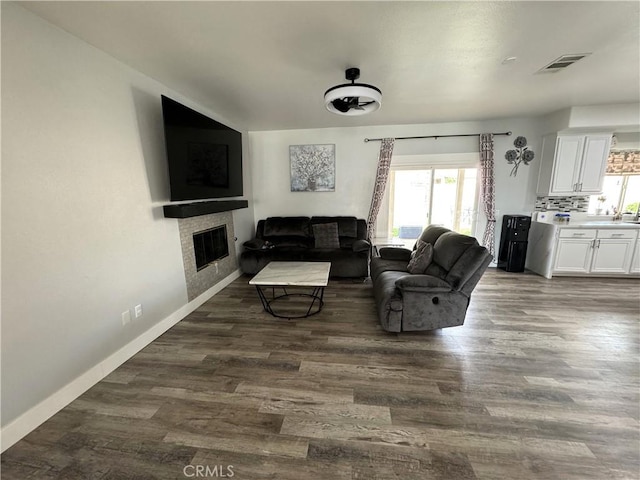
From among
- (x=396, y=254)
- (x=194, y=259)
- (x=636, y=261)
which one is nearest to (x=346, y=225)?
(x=396, y=254)

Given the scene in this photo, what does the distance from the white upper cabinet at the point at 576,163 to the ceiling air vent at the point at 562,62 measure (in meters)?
2.10

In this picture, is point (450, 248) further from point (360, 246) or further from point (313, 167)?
point (313, 167)

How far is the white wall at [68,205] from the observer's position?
1.50 meters

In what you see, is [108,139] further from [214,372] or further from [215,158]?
[214,372]

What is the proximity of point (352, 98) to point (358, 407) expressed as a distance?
2540 millimetres

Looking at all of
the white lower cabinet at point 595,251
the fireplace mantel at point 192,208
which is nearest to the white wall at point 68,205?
the fireplace mantel at point 192,208

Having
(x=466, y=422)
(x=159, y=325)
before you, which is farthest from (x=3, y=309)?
(x=466, y=422)

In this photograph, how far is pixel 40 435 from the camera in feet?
5.09

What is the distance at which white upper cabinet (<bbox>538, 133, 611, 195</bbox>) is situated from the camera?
390cm

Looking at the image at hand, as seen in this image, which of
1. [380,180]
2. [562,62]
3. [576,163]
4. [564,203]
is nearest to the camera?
[562,62]

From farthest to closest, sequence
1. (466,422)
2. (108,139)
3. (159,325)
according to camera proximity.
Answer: (159,325) → (108,139) → (466,422)

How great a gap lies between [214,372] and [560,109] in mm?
5537
